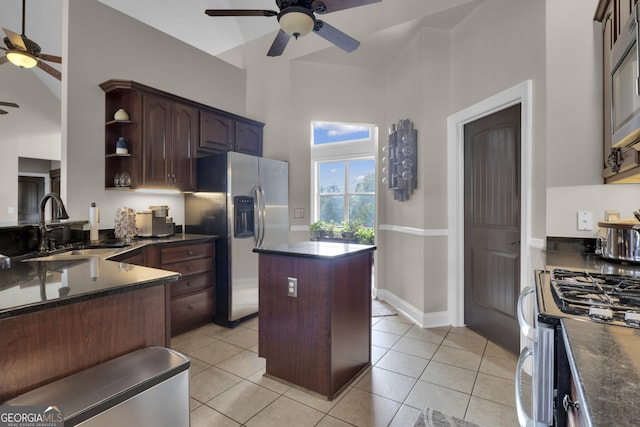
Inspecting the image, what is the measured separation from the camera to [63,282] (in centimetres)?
113

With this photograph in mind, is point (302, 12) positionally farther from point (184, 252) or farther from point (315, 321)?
point (184, 252)

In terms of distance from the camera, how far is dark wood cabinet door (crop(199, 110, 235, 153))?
3566 millimetres

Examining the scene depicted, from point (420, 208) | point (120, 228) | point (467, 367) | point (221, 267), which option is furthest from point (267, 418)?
point (420, 208)

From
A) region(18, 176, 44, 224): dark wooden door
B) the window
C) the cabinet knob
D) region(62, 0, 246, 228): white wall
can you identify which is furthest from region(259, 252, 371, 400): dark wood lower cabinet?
region(18, 176, 44, 224): dark wooden door

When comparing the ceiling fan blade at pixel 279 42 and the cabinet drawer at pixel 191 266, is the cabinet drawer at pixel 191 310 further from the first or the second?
the ceiling fan blade at pixel 279 42

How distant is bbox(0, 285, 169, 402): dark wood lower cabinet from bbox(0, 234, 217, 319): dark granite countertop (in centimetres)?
6

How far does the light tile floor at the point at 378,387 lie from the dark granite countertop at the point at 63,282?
1.07 metres

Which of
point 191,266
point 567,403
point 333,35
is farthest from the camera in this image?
point 191,266

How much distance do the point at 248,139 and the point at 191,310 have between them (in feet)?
7.21

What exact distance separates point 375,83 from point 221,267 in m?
3.04

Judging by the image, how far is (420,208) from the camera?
130 inches

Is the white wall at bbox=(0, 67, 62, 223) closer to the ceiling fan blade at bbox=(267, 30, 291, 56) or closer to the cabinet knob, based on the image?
the ceiling fan blade at bbox=(267, 30, 291, 56)

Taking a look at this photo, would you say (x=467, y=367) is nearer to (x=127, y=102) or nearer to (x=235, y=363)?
(x=235, y=363)

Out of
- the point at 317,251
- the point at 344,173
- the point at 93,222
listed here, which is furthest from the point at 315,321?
the point at 344,173
